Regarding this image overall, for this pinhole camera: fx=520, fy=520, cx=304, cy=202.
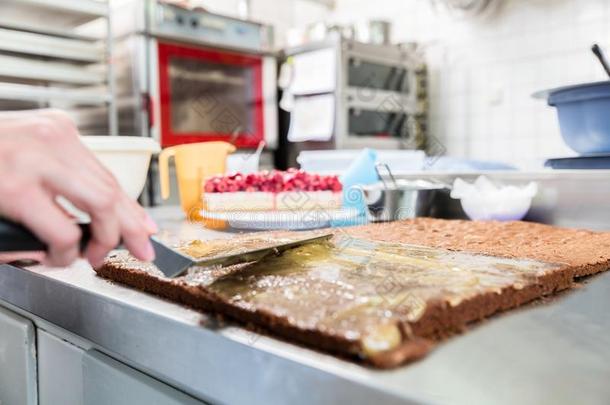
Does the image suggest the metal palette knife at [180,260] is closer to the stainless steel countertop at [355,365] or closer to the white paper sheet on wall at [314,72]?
the stainless steel countertop at [355,365]

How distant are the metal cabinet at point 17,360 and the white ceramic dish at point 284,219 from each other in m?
0.42

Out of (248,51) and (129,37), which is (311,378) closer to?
(129,37)

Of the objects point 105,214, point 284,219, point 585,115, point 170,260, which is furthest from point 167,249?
point 585,115

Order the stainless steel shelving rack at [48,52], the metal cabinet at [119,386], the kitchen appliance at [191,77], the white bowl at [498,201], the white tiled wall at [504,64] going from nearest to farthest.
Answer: the metal cabinet at [119,386] → the white bowl at [498,201] → the stainless steel shelving rack at [48,52] → the kitchen appliance at [191,77] → the white tiled wall at [504,64]

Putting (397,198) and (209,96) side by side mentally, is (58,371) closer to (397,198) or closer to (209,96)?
(397,198)

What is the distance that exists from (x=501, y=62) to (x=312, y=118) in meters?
1.30

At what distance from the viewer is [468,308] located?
0.43 metres

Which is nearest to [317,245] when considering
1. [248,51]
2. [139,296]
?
[139,296]

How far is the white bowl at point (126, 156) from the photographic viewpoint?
0.96 metres

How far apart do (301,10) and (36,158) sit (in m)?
4.35

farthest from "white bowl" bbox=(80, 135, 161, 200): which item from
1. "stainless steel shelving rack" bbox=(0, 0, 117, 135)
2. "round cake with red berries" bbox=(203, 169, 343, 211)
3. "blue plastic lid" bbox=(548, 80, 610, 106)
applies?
"stainless steel shelving rack" bbox=(0, 0, 117, 135)

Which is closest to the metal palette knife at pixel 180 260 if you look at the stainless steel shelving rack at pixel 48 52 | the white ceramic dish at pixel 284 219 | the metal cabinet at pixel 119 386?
the metal cabinet at pixel 119 386

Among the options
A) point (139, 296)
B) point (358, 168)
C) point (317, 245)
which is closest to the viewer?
point (139, 296)

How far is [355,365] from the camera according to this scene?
13.9 inches
